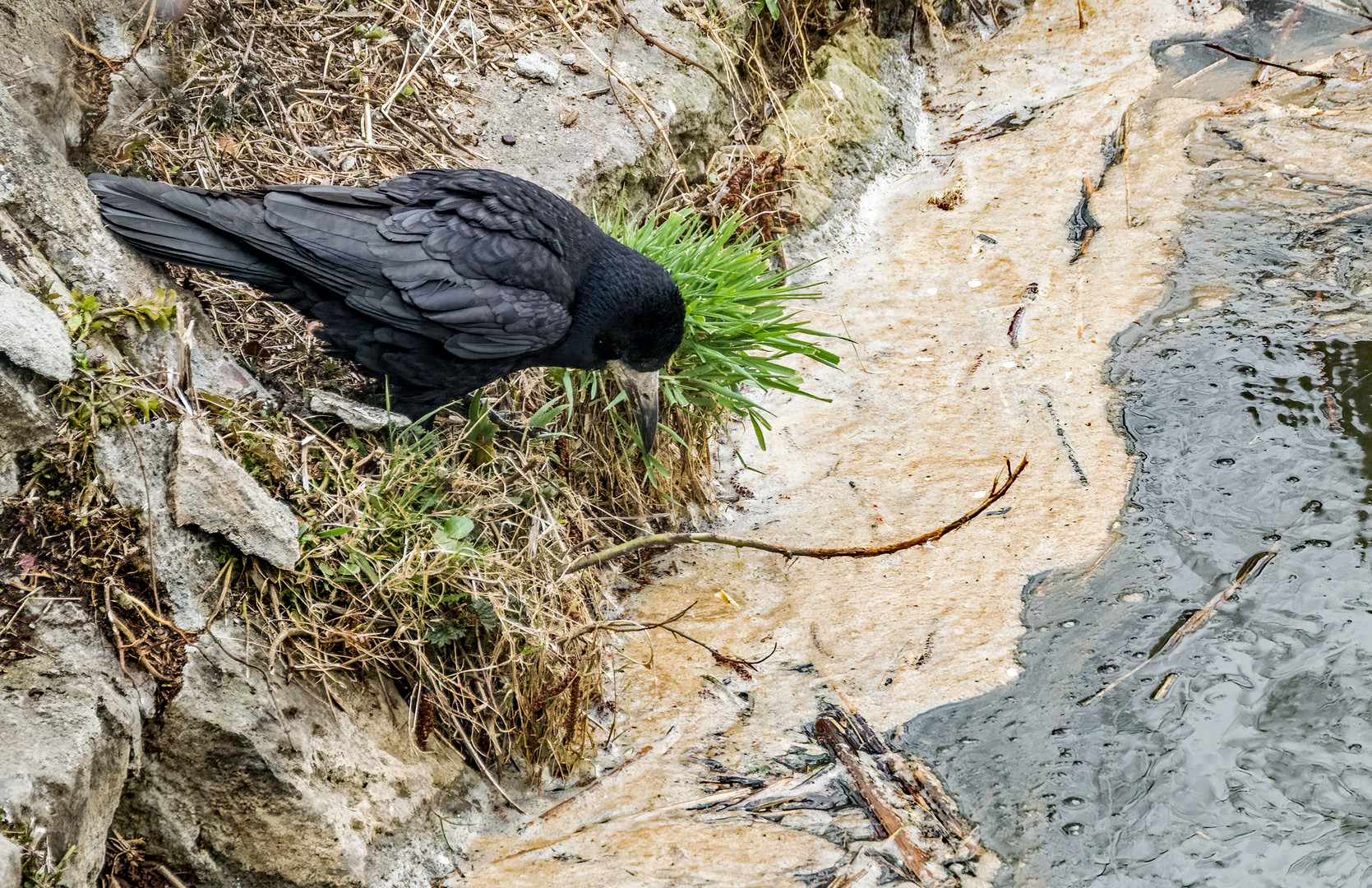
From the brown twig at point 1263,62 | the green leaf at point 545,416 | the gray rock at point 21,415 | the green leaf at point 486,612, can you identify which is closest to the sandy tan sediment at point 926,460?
the brown twig at point 1263,62

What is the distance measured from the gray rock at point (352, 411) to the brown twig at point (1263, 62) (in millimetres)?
5000

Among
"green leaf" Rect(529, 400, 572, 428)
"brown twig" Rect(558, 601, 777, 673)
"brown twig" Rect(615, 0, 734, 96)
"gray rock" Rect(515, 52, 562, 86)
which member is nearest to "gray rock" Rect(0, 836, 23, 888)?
"brown twig" Rect(558, 601, 777, 673)

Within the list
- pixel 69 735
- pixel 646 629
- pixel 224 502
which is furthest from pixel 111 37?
pixel 646 629

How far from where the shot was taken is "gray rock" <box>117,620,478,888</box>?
2.29 meters

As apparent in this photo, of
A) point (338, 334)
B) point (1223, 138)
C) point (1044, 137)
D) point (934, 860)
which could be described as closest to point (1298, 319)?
point (1223, 138)

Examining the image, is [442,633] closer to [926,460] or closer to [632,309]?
[632,309]

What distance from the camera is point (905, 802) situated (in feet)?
8.45

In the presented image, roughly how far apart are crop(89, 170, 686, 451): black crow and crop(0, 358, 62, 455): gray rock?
2.13ft

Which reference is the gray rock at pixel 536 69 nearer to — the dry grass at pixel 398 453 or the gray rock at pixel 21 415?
the dry grass at pixel 398 453

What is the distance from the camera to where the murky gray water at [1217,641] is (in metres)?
2.35

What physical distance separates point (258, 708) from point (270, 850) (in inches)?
13.1

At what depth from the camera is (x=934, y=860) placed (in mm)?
2398

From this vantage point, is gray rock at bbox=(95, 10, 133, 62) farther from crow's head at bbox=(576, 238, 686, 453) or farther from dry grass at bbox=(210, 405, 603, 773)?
crow's head at bbox=(576, 238, 686, 453)

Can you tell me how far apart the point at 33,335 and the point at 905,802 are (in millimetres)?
2368
